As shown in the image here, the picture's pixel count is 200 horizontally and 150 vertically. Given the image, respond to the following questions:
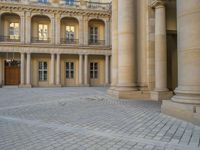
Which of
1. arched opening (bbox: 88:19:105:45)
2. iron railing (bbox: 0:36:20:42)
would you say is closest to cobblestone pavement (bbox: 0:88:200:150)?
iron railing (bbox: 0:36:20:42)

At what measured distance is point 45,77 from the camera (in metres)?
37.8

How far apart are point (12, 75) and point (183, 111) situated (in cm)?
3295

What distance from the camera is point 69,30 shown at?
3953 centimetres

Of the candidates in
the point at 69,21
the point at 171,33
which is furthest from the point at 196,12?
the point at 69,21

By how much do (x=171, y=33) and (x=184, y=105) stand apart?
8.08 metres

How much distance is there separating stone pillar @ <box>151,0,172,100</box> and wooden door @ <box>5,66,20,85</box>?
89.9 ft

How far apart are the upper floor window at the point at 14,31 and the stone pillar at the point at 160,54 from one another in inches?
1094

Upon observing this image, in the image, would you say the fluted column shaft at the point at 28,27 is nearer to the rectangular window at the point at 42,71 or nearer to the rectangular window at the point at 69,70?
the rectangular window at the point at 42,71

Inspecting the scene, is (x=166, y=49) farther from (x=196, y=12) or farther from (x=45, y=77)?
(x=45, y=77)

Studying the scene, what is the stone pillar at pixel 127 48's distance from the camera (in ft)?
49.9

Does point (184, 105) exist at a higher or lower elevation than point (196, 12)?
lower

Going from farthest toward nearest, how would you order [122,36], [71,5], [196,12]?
[71,5] → [122,36] → [196,12]

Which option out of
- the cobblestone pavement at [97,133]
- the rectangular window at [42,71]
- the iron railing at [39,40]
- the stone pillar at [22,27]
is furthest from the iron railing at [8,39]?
the cobblestone pavement at [97,133]

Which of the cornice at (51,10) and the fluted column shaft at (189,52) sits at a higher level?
the cornice at (51,10)
